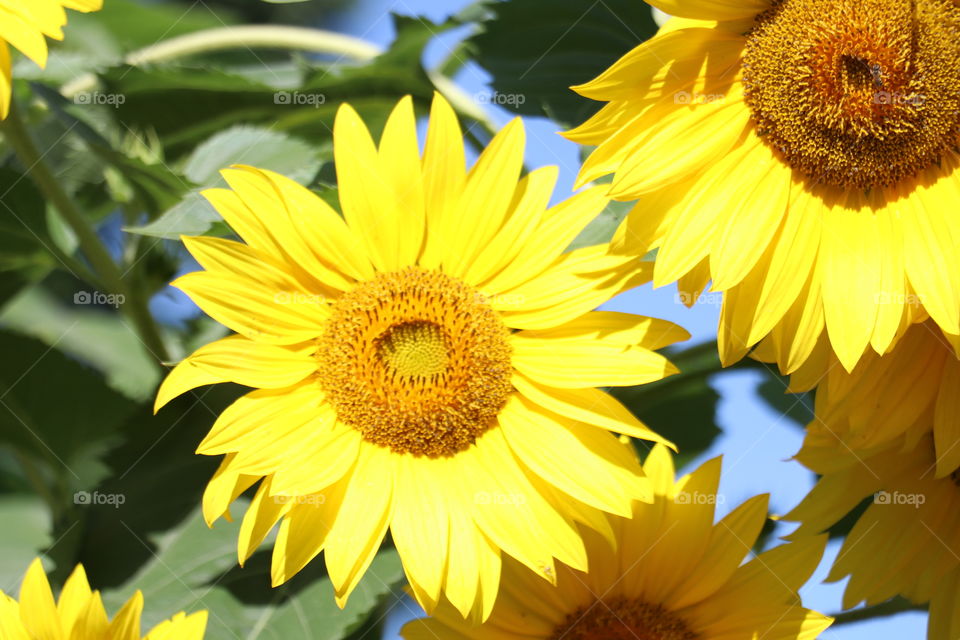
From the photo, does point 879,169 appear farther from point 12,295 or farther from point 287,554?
point 12,295

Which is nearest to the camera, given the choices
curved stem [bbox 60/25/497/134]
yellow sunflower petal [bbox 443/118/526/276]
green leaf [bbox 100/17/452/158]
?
yellow sunflower petal [bbox 443/118/526/276]

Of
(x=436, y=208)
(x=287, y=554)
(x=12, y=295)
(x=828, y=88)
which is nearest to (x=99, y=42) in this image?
(x=12, y=295)

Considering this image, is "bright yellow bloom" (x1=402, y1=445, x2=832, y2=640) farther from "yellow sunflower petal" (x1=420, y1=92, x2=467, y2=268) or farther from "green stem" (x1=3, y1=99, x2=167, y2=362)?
"green stem" (x1=3, y1=99, x2=167, y2=362)

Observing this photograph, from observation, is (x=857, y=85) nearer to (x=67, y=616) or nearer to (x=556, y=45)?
(x=556, y=45)

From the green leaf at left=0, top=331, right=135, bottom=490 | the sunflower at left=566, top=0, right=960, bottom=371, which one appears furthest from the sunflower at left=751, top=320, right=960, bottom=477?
the green leaf at left=0, top=331, right=135, bottom=490

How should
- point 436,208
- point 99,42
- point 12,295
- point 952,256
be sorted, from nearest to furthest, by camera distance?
1. point 952,256
2. point 436,208
3. point 12,295
4. point 99,42

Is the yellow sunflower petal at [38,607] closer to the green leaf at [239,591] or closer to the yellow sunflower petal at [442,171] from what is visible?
the green leaf at [239,591]
